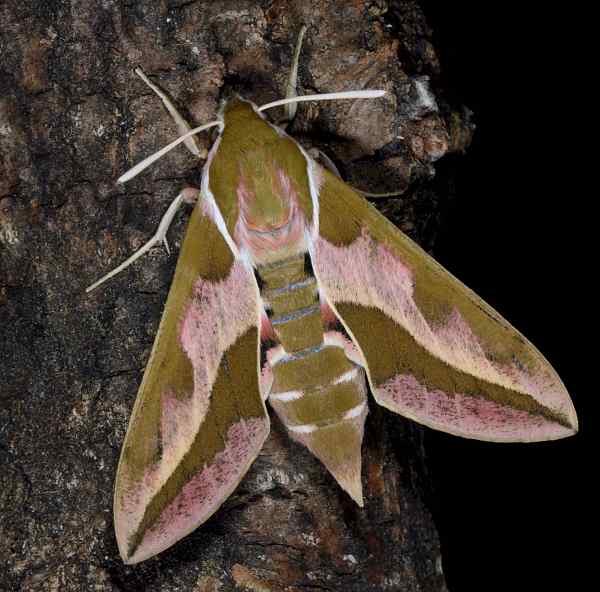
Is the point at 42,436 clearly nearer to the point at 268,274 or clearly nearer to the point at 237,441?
the point at 237,441

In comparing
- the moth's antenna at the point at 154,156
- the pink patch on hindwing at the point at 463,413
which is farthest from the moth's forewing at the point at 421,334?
the moth's antenna at the point at 154,156

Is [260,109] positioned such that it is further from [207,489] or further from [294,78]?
[207,489]

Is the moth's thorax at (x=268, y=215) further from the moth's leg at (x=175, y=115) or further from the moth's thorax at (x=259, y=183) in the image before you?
the moth's leg at (x=175, y=115)

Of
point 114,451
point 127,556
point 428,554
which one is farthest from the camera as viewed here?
point 428,554

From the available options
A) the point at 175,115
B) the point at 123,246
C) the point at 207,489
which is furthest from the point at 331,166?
the point at 207,489

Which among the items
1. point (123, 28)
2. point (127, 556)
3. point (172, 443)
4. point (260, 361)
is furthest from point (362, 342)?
point (123, 28)

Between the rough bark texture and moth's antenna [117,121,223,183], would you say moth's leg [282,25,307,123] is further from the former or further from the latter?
moth's antenna [117,121,223,183]
